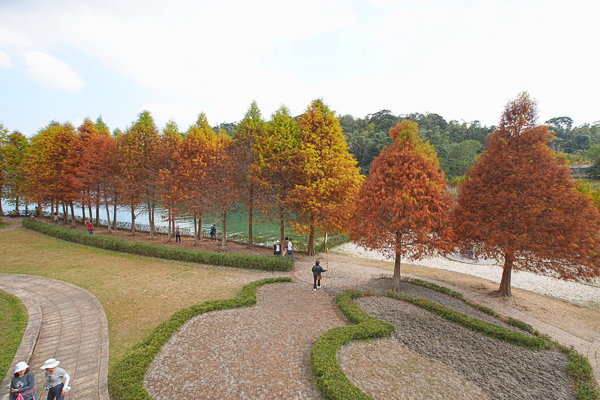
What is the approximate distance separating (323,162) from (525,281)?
1531 centimetres

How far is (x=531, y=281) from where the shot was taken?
18031 millimetres

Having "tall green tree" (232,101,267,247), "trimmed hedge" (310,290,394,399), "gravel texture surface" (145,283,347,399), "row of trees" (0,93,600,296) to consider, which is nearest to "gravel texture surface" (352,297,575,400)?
"trimmed hedge" (310,290,394,399)

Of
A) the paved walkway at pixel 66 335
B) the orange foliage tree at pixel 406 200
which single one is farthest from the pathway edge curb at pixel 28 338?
the orange foliage tree at pixel 406 200

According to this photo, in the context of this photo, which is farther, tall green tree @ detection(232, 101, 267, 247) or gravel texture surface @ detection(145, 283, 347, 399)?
tall green tree @ detection(232, 101, 267, 247)

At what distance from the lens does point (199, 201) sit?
1991 cm

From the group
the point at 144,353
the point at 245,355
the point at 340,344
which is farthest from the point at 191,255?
the point at 340,344

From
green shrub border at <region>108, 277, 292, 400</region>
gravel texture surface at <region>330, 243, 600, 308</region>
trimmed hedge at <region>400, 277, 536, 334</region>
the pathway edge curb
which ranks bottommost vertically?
gravel texture surface at <region>330, 243, 600, 308</region>

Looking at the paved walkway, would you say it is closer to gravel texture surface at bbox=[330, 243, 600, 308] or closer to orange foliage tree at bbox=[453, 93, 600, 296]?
gravel texture surface at bbox=[330, 243, 600, 308]

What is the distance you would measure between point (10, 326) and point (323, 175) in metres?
15.5

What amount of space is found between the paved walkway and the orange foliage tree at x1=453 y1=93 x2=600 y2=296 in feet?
49.5

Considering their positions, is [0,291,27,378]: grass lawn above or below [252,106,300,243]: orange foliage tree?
below

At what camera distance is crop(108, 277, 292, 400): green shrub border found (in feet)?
20.7

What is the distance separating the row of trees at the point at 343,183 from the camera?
476 inches

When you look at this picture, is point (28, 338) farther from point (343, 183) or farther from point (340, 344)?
point (343, 183)
